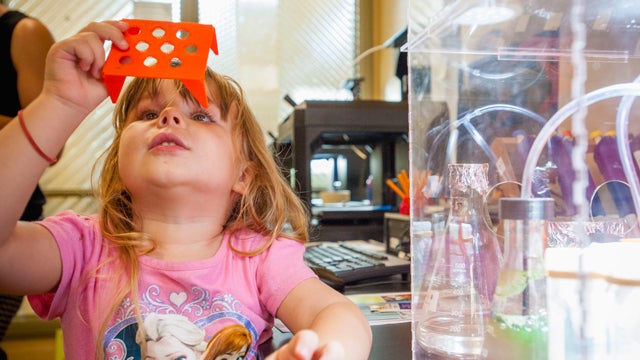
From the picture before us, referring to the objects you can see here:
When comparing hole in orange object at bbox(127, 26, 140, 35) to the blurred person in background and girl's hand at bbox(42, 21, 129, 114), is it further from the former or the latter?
the blurred person in background

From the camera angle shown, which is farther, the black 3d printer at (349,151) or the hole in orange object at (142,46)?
the black 3d printer at (349,151)

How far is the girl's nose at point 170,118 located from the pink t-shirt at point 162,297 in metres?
0.21

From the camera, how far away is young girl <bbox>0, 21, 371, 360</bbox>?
62 cm

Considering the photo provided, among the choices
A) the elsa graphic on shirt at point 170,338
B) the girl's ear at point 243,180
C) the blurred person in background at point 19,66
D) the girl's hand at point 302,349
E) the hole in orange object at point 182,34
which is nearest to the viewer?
the girl's hand at point 302,349

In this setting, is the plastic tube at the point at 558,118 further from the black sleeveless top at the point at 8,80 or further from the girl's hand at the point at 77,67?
the black sleeveless top at the point at 8,80

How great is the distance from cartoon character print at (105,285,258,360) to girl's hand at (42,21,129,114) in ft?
0.93

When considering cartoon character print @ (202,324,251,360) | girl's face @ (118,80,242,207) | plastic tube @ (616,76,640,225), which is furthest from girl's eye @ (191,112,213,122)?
plastic tube @ (616,76,640,225)

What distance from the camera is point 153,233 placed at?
787mm

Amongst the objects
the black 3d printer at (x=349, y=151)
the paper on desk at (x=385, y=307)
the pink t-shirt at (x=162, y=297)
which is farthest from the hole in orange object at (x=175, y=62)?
the black 3d printer at (x=349, y=151)

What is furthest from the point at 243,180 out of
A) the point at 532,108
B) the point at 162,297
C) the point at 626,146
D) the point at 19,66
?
the point at 19,66

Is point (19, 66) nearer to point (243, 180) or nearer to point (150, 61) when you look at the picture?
point (243, 180)

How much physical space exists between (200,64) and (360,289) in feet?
2.03

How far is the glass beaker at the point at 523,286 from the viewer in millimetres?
448

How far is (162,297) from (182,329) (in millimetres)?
63
